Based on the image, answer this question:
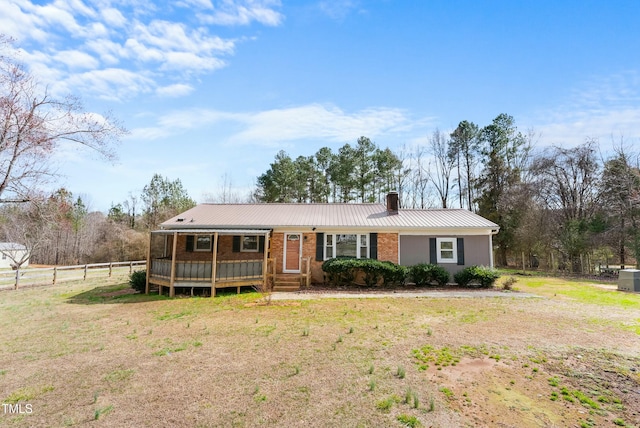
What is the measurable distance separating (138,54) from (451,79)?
11.5 meters

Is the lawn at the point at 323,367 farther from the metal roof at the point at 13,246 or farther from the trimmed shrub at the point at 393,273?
the metal roof at the point at 13,246

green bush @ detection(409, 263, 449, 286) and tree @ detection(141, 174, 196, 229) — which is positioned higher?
tree @ detection(141, 174, 196, 229)

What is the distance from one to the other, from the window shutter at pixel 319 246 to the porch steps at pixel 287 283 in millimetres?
1534

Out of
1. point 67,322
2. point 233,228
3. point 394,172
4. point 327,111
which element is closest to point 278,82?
point 327,111

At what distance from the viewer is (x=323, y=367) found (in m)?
5.34

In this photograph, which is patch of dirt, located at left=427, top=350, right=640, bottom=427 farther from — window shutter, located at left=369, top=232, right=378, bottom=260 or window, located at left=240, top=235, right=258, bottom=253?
window, located at left=240, top=235, right=258, bottom=253

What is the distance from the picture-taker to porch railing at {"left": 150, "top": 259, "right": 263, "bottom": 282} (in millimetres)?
12469

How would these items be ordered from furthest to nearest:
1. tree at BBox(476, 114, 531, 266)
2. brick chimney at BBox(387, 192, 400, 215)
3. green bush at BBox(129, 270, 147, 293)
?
tree at BBox(476, 114, 531, 266) < brick chimney at BBox(387, 192, 400, 215) < green bush at BBox(129, 270, 147, 293)

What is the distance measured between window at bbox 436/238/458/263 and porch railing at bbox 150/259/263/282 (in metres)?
8.76

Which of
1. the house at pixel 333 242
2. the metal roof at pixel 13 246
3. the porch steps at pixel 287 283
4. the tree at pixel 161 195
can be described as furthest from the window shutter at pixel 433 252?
the tree at pixel 161 195

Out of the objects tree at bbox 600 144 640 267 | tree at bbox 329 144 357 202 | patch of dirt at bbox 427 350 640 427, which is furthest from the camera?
tree at bbox 329 144 357 202

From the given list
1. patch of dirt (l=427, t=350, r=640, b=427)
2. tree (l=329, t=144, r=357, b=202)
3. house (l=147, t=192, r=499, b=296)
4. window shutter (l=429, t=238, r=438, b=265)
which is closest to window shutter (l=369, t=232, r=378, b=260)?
house (l=147, t=192, r=499, b=296)

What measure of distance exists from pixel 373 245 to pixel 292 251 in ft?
13.2

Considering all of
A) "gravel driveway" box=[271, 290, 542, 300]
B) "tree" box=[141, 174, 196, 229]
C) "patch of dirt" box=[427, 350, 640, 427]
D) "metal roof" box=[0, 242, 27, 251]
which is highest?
"tree" box=[141, 174, 196, 229]
